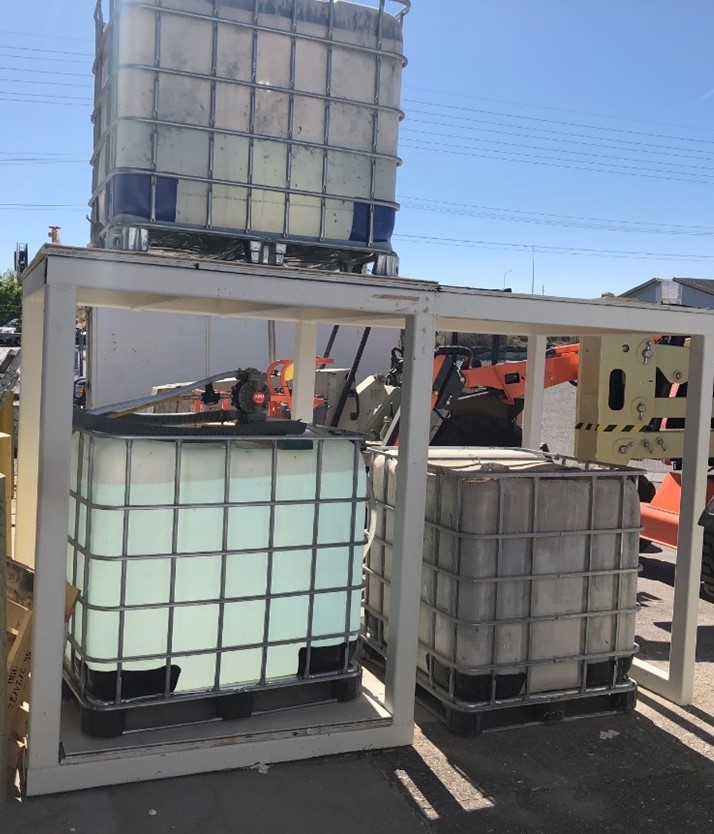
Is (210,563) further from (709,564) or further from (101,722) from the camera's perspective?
(709,564)

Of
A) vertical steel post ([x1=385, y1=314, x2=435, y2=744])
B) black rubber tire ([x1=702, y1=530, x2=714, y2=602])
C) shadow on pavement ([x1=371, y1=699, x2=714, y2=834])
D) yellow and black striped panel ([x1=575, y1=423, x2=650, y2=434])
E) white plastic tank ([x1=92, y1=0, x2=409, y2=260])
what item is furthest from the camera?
yellow and black striped panel ([x1=575, y1=423, x2=650, y2=434])

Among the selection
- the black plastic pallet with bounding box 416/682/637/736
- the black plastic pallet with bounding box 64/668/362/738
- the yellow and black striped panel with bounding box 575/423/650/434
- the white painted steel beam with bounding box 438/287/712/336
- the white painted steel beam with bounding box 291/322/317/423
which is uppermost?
the white painted steel beam with bounding box 438/287/712/336

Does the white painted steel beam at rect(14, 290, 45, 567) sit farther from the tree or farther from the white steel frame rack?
the tree

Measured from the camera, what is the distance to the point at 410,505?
357 centimetres

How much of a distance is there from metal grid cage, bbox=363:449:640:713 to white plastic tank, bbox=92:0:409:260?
4.33ft

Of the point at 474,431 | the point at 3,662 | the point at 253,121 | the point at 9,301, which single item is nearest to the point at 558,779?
the point at 3,662

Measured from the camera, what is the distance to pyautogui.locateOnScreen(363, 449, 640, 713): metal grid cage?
3760mm

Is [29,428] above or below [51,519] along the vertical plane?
above

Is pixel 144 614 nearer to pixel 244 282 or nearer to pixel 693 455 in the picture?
pixel 244 282

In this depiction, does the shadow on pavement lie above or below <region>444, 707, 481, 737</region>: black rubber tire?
below

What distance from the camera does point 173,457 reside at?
3.25m

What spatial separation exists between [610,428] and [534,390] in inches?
21.8

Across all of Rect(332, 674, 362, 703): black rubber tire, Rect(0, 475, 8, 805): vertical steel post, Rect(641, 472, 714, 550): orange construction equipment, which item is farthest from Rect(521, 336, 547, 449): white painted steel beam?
Rect(0, 475, 8, 805): vertical steel post

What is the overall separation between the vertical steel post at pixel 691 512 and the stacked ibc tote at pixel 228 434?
1.72 metres
